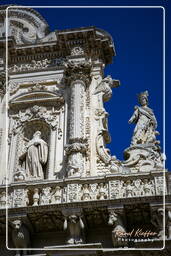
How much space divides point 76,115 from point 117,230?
12.1 feet

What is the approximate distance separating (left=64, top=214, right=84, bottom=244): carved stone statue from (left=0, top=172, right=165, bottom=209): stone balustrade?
400mm

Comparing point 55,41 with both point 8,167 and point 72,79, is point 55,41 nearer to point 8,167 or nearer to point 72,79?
point 72,79

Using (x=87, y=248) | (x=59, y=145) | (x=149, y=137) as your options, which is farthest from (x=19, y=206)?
(x=149, y=137)

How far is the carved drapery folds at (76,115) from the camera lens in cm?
1123

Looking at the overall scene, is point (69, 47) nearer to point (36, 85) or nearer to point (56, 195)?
point (36, 85)

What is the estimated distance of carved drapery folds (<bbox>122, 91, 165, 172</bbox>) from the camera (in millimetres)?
11039

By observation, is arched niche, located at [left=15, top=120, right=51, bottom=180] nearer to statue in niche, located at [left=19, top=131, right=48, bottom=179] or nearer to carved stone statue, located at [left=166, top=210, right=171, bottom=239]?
statue in niche, located at [left=19, top=131, right=48, bottom=179]

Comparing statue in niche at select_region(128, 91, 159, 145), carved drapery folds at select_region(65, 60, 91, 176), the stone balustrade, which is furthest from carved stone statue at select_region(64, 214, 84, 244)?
statue in niche at select_region(128, 91, 159, 145)

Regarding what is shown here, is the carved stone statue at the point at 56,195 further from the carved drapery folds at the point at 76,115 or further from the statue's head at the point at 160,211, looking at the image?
the statue's head at the point at 160,211

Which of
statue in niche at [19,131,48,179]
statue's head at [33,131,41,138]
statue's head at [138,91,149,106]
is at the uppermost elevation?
statue's head at [138,91,149,106]

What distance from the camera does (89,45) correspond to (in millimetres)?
14523

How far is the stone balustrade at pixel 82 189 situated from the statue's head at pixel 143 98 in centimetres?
293

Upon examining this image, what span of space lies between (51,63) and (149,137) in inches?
165

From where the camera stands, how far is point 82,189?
34.1 feet
